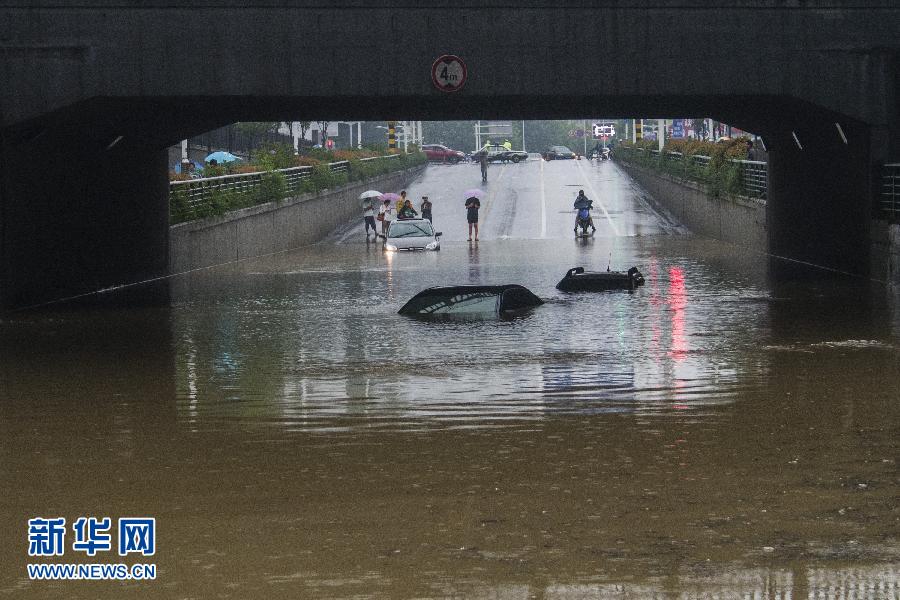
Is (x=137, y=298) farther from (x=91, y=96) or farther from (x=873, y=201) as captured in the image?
(x=873, y=201)

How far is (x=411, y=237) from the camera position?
Result: 50.4 meters

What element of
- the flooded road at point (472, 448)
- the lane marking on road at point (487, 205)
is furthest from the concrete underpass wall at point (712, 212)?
the flooded road at point (472, 448)

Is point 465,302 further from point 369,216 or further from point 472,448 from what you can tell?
point 369,216

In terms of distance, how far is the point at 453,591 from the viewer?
360 inches

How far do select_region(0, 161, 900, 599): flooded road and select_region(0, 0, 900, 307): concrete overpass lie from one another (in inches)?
157

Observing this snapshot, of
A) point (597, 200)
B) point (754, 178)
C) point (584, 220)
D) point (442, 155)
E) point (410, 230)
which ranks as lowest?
point (410, 230)

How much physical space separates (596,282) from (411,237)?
17797 mm

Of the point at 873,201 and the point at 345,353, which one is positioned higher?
the point at 873,201

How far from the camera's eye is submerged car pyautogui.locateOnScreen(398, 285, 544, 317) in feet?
89.0

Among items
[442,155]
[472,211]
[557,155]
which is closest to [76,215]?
[472,211]

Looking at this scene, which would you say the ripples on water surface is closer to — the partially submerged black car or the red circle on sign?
the partially submerged black car

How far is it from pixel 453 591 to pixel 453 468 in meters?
3.71

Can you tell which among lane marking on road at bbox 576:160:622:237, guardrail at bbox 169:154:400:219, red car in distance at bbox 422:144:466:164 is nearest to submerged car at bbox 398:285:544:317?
guardrail at bbox 169:154:400:219

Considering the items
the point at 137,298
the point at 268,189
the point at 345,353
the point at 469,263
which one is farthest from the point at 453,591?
the point at 268,189
